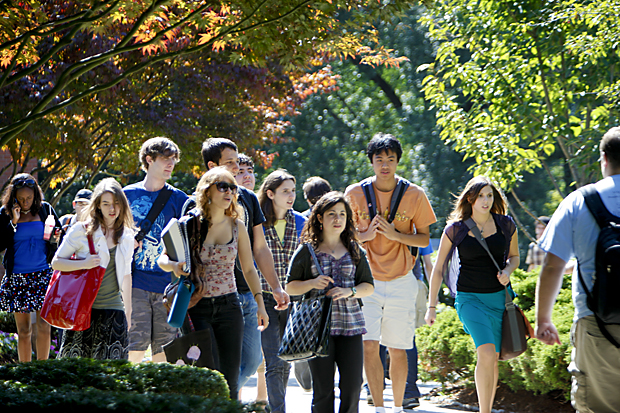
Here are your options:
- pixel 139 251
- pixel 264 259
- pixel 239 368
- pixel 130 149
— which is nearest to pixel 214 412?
pixel 239 368

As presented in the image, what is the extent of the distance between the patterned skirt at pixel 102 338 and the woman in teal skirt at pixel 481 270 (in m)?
2.65

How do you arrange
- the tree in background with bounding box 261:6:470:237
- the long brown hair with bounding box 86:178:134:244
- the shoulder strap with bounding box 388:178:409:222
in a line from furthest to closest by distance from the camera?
the tree in background with bounding box 261:6:470:237 < the shoulder strap with bounding box 388:178:409:222 < the long brown hair with bounding box 86:178:134:244

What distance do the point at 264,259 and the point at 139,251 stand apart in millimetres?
1075

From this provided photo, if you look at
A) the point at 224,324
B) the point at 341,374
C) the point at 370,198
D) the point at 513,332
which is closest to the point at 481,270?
the point at 513,332

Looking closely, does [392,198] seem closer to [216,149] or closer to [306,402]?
[216,149]

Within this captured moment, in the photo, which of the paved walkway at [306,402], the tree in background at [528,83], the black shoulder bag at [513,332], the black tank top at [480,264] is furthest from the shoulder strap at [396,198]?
the tree in background at [528,83]

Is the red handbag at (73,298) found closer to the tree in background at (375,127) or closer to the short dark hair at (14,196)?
the short dark hair at (14,196)

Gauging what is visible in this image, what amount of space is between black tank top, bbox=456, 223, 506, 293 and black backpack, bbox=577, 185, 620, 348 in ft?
8.09

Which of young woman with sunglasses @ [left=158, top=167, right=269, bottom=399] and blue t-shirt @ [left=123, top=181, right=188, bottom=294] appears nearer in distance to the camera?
young woman with sunglasses @ [left=158, top=167, right=269, bottom=399]

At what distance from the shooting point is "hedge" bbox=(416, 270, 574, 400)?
266 inches

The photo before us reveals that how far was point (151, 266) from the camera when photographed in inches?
230

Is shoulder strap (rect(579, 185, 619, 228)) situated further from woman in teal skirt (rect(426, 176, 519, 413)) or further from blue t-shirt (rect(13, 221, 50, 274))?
blue t-shirt (rect(13, 221, 50, 274))

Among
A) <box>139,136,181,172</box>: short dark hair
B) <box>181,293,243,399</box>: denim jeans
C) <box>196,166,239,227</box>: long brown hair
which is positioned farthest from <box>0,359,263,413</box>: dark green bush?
<box>139,136,181,172</box>: short dark hair

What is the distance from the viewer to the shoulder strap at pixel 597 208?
3.67 meters
